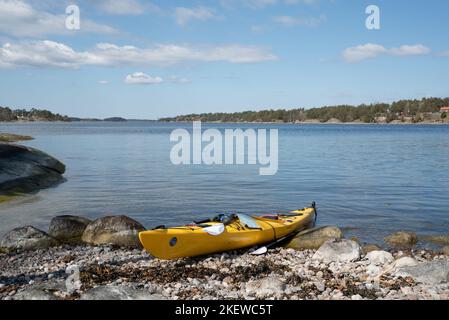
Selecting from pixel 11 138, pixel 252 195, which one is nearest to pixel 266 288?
pixel 252 195

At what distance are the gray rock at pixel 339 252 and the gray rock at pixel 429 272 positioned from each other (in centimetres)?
142

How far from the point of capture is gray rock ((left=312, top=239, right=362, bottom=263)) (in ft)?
32.0

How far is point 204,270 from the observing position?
913 centimetres

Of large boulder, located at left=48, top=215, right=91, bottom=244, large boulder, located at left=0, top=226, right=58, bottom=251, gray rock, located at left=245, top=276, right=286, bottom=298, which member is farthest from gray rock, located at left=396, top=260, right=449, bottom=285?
large boulder, located at left=0, top=226, right=58, bottom=251

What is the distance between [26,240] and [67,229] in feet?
4.02

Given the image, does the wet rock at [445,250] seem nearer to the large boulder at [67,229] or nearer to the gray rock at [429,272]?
the gray rock at [429,272]

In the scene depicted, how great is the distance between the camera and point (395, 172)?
2850cm

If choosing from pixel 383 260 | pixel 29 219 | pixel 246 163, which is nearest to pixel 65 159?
pixel 246 163

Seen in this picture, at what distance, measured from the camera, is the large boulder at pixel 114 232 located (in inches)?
458

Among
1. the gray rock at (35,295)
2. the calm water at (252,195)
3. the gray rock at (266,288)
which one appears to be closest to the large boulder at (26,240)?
the calm water at (252,195)

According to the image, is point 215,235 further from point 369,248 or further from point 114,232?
point 369,248

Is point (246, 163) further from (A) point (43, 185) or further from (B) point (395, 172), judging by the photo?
Answer: (A) point (43, 185)
